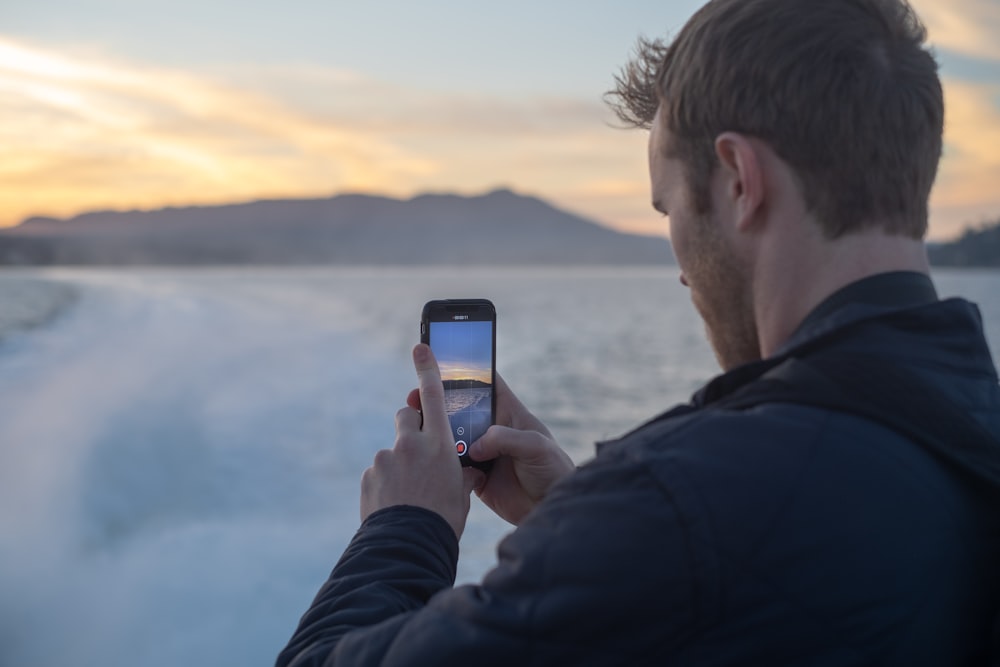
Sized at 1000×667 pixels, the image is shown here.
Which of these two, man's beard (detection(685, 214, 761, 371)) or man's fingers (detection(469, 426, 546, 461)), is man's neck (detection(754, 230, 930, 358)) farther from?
man's fingers (detection(469, 426, 546, 461))

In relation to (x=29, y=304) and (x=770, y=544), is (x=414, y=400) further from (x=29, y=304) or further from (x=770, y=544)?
(x=29, y=304)

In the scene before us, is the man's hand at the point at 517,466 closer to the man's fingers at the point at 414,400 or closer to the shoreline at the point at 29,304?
the man's fingers at the point at 414,400

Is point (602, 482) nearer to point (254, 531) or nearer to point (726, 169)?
point (726, 169)

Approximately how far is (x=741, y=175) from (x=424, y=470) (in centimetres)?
60

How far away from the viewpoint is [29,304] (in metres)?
16.8

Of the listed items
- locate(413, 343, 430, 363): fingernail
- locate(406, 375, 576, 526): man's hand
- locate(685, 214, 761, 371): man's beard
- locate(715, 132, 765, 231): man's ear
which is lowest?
locate(406, 375, 576, 526): man's hand

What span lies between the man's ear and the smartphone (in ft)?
2.47

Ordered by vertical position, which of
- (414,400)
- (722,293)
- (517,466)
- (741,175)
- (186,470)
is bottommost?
(186,470)

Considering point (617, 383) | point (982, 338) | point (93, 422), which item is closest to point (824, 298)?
point (982, 338)

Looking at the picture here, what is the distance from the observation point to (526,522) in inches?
Answer: 40.0

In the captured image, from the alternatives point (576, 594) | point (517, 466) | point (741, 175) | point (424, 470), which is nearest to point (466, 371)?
point (517, 466)

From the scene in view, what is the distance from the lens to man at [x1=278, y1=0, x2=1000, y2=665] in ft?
3.03

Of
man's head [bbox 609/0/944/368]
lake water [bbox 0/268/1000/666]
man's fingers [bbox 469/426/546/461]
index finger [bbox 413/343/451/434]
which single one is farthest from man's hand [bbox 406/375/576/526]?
lake water [bbox 0/268/1000/666]

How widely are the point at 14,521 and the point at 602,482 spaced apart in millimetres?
7470
